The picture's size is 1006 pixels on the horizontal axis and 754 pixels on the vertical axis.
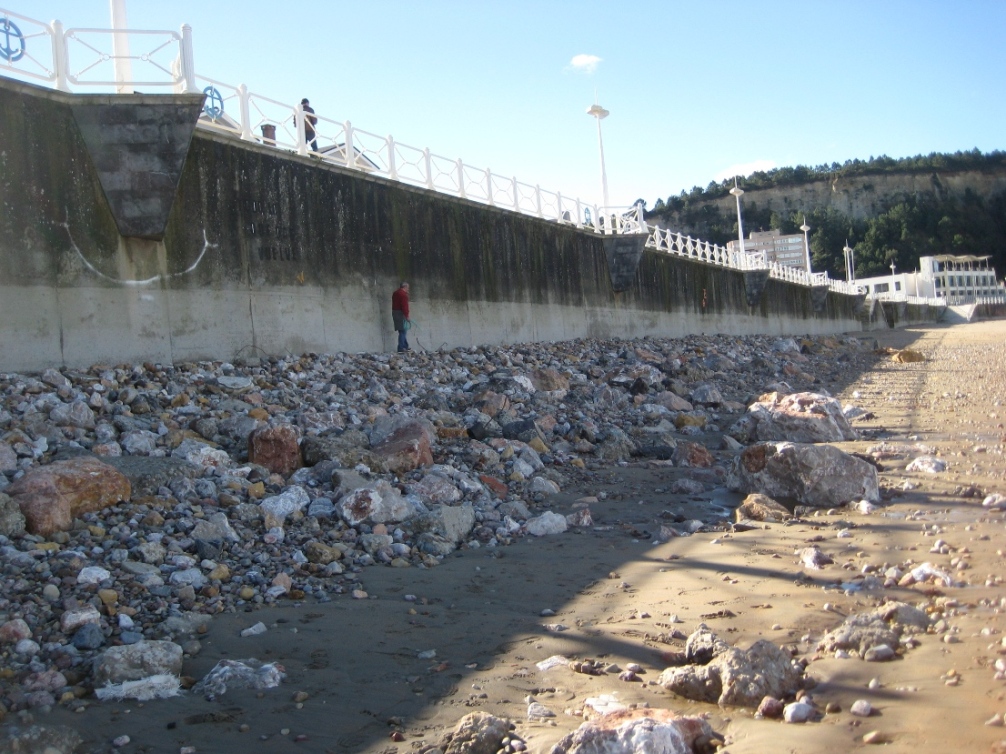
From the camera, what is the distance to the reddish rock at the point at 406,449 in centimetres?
757

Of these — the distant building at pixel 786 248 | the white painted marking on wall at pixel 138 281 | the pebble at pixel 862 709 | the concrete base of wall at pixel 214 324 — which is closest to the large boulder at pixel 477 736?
the pebble at pixel 862 709

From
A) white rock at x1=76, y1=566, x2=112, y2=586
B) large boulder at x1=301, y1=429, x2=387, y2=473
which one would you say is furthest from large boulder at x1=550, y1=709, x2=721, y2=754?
large boulder at x1=301, y1=429, x2=387, y2=473

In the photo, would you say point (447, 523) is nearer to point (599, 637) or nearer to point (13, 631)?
point (599, 637)

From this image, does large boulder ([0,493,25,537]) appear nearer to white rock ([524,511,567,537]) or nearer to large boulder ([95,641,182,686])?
large boulder ([95,641,182,686])

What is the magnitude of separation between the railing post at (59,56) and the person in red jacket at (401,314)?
18.5 ft

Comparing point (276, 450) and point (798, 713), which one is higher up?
point (276, 450)

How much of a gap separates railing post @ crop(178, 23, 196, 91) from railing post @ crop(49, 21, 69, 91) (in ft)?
4.25

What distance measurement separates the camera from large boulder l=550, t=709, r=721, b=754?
285 cm

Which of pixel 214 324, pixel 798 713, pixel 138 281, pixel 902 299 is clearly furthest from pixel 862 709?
pixel 902 299

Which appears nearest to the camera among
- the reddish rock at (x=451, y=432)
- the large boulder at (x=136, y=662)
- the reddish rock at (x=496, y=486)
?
the large boulder at (x=136, y=662)

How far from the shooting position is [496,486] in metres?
7.57

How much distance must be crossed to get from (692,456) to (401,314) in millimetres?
6206

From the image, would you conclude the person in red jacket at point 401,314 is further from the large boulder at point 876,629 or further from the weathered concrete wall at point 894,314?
the weathered concrete wall at point 894,314

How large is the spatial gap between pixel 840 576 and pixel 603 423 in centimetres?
634
